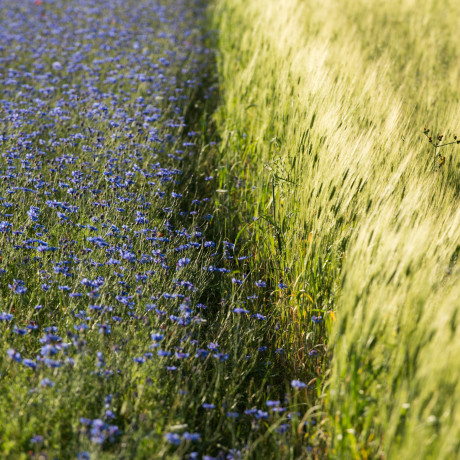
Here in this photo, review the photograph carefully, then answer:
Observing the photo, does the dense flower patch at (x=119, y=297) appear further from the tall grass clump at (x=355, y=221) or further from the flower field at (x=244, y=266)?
the tall grass clump at (x=355, y=221)

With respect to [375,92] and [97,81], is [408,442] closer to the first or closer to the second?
[375,92]

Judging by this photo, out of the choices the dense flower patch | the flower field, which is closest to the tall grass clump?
the flower field

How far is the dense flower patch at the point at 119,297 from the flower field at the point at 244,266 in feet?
0.06

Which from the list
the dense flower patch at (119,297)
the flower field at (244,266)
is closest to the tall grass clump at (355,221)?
the flower field at (244,266)

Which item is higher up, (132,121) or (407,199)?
(407,199)

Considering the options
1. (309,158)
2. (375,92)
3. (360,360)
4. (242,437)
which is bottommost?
(242,437)

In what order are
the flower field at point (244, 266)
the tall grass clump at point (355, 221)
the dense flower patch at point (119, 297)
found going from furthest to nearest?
the dense flower patch at point (119, 297)
the flower field at point (244, 266)
the tall grass clump at point (355, 221)

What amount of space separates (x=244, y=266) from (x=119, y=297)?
3.62ft

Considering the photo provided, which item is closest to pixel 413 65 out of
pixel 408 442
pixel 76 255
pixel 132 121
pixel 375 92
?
pixel 375 92

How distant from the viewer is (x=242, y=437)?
249cm

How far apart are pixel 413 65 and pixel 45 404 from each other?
5007 mm

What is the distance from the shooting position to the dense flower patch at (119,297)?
2.25m

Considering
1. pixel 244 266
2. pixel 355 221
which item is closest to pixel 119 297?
pixel 244 266

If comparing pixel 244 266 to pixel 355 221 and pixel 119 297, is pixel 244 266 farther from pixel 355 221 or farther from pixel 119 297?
pixel 119 297
